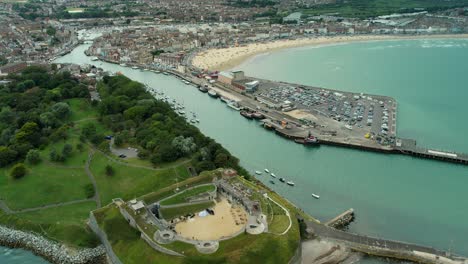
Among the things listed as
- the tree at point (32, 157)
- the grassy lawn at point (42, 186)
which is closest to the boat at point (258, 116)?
the grassy lawn at point (42, 186)

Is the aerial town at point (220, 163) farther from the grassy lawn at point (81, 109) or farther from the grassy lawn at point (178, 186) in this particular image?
the grassy lawn at point (81, 109)

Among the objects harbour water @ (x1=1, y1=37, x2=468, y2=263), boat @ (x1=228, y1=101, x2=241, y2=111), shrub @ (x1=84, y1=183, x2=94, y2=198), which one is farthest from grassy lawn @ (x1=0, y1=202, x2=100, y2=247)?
boat @ (x1=228, y1=101, x2=241, y2=111)

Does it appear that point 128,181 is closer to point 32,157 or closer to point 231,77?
point 32,157

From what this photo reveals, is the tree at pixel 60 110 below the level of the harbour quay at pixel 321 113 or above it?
above

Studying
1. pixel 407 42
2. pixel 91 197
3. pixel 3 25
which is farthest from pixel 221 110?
pixel 3 25

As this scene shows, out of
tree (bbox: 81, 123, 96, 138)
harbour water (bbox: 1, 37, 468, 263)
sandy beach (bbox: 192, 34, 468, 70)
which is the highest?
sandy beach (bbox: 192, 34, 468, 70)

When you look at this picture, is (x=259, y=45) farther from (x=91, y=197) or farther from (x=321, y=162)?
(x=91, y=197)

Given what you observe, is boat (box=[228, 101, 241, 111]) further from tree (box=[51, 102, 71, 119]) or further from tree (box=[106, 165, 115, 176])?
tree (box=[106, 165, 115, 176])
